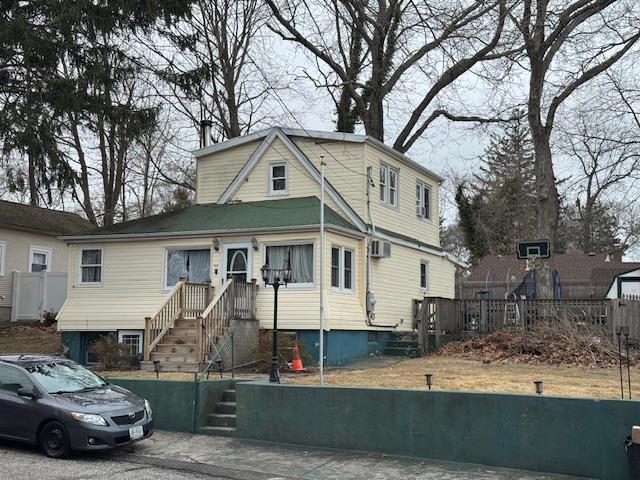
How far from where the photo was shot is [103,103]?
19891 millimetres

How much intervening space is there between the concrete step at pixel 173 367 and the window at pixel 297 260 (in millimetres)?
3881

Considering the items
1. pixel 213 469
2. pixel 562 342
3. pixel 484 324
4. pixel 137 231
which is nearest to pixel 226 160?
pixel 137 231

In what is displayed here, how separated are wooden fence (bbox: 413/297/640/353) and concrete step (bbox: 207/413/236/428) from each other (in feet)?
27.5

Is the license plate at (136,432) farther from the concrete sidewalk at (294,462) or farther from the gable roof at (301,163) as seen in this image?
the gable roof at (301,163)

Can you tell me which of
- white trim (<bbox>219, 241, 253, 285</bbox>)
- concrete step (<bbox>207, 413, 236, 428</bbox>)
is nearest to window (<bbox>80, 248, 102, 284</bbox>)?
white trim (<bbox>219, 241, 253, 285</bbox>)

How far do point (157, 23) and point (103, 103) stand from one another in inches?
135

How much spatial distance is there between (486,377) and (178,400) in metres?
6.22

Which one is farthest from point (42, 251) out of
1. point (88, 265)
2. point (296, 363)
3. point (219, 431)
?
point (219, 431)

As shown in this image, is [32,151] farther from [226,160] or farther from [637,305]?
[637,305]

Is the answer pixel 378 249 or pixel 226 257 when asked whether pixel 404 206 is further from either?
pixel 226 257

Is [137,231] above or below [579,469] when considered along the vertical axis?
above

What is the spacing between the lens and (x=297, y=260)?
18.7 metres

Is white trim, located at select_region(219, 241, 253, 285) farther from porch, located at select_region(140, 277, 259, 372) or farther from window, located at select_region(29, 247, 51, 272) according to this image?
window, located at select_region(29, 247, 51, 272)

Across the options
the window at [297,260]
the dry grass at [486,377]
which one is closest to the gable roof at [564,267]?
the dry grass at [486,377]
